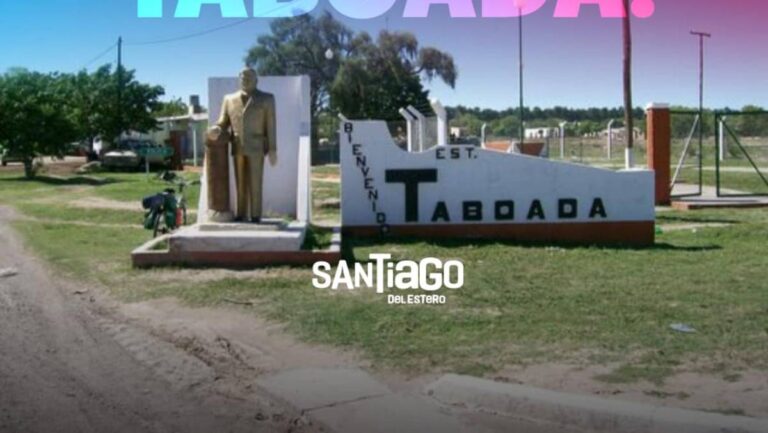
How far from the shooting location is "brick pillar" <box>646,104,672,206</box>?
18.5 meters

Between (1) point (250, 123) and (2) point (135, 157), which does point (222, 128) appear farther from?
(2) point (135, 157)

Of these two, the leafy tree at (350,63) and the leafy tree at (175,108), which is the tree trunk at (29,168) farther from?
the leafy tree at (175,108)

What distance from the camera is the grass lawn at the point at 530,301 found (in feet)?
20.2

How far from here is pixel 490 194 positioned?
12.7 metres

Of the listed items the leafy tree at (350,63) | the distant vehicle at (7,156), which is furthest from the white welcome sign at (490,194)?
the distant vehicle at (7,156)

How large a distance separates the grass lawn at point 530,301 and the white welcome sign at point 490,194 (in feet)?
2.08

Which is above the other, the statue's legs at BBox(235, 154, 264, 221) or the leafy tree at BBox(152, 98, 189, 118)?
the leafy tree at BBox(152, 98, 189, 118)

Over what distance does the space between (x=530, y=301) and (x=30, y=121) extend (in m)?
23.5

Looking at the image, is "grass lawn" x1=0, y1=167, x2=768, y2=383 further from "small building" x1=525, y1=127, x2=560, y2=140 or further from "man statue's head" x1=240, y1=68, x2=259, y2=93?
"small building" x1=525, y1=127, x2=560, y2=140

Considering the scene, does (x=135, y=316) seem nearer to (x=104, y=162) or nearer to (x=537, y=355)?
(x=537, y=355)

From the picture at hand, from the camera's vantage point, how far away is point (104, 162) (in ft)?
117

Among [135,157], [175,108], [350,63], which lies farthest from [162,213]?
[175,108]

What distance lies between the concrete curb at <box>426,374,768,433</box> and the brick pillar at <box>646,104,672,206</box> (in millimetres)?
14055

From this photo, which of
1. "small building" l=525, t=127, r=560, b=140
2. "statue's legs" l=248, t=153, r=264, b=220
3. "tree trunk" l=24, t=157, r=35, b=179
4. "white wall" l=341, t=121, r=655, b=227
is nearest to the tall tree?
"white wall" l=341, t=121, r=655, b=227
